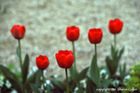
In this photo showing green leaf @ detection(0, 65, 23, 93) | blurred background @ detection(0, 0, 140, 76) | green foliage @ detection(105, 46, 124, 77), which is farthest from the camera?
blurred background @ detection(0, 0, 140, 76)

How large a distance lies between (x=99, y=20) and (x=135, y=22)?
1.97 feet

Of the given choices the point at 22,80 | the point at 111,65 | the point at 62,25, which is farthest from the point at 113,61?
the point at 62,25

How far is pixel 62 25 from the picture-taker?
4227mm

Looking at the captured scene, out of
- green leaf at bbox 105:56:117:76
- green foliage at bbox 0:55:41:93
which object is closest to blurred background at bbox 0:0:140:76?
green leaf at bbox 105:56:117:76

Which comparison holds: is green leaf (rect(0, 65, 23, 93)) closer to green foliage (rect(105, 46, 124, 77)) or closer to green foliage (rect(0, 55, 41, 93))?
green foliage (rect(0, 55, 41, 93))

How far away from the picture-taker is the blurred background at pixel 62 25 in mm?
3500

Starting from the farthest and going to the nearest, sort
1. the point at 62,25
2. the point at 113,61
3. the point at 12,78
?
the point at 62,25 < the point at 113,61 < the point at 12,78

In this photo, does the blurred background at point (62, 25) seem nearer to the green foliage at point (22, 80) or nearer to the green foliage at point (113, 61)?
the green foliage at point (113, 61)

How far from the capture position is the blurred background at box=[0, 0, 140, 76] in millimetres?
3500

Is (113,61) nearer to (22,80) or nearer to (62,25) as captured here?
(22,80)

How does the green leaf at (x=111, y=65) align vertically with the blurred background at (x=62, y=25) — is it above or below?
below

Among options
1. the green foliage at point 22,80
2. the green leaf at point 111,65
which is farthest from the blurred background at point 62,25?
the green foliage at point 22,80

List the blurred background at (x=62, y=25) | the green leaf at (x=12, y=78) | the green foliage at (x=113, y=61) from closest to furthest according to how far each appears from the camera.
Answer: the green leaf at (x=12, y=78) → the green foliage at (x=113, y=61) → the blurred background at (x=62, y=25)

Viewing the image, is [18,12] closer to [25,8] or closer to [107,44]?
[25,8]
